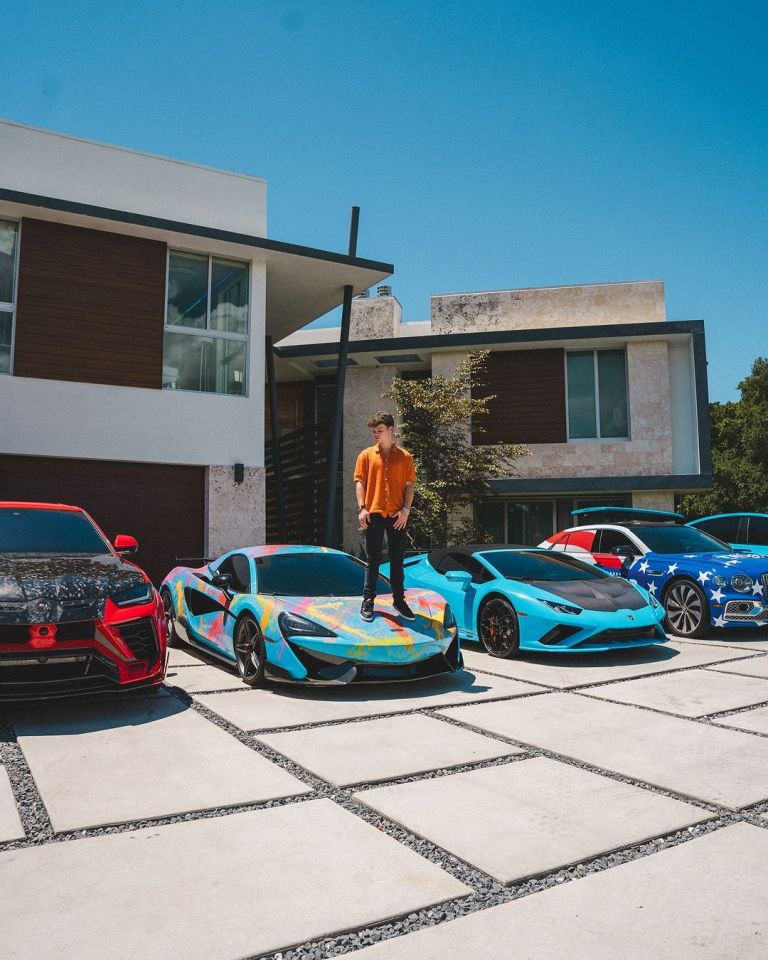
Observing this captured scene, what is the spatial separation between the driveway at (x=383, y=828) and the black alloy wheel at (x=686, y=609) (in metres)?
3.47

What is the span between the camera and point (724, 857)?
2.85 meters

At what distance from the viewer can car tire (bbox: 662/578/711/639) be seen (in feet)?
29.1

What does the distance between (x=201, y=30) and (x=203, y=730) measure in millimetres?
9346

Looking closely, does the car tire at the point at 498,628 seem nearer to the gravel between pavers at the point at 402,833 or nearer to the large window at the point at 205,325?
the gravel between pavers at the point at 402,833

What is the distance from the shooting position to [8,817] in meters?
3.20

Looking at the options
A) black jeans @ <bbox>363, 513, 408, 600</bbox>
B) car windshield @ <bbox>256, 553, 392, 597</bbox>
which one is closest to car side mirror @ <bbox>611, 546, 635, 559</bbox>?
car windshield @ <bbox>256, 553, 392, 597</bbox>

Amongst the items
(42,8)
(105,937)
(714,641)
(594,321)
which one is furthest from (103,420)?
(594,321)

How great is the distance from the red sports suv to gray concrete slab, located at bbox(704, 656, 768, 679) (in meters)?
4.98

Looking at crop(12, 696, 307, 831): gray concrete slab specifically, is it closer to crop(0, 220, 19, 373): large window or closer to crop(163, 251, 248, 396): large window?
crop(0, 220, 19, 373): large window

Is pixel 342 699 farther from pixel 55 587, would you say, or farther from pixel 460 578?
pixel 460 578

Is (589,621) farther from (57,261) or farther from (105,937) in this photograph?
(57,261)

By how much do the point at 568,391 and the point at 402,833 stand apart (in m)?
16.2

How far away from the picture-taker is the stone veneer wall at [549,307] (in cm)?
1911

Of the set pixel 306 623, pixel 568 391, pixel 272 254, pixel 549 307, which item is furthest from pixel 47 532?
pixel 549 307
